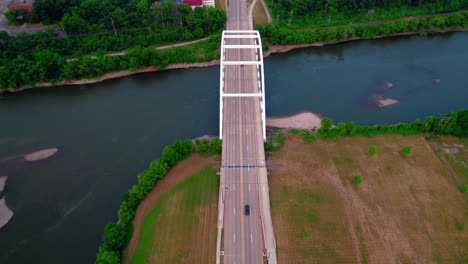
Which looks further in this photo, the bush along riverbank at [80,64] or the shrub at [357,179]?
the bush along riverbank at [80,64]

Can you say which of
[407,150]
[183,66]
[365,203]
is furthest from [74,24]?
[407,150]

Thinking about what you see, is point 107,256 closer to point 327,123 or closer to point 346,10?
point 327,123

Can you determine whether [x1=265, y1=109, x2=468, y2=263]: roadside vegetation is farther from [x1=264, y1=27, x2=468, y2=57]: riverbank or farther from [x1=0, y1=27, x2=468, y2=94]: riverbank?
[x1=264, y1=27, x2=468, y2=57]: riverbank

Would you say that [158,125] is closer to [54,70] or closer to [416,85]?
[54,70]

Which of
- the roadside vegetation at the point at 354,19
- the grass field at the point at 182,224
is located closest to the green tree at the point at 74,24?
the roadside vegetation at the point at 354,19

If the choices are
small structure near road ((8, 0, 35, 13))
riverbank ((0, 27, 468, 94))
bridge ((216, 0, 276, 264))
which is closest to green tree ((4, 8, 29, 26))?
small structure near road ((8, 0, 35, 13))

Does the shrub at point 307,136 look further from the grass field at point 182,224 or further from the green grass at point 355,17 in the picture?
the green grass at point 355,17
